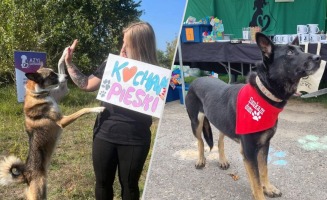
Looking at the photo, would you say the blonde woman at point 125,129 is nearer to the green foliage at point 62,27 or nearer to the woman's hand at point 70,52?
the woman's hand at point 70,52

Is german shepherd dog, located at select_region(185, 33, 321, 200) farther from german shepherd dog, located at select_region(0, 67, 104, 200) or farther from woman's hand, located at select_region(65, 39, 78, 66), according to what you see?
woman's hand, located at select_region(65, 39, 78, 66)

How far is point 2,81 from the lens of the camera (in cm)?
661

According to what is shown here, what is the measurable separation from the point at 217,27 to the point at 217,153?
266 centimetres

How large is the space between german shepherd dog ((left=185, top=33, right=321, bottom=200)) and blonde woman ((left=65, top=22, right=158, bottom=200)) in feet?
1.92

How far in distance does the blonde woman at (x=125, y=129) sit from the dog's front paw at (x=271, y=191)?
931 millimetres

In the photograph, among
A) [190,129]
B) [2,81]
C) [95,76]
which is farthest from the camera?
[2,81]

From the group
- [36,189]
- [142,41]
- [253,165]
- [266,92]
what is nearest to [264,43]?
[266,92]

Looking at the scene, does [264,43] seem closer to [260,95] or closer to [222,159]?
[260,95]

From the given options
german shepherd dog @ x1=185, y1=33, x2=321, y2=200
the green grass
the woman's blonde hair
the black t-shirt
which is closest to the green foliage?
the woman's blonde hair

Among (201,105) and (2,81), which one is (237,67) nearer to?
(201,105)

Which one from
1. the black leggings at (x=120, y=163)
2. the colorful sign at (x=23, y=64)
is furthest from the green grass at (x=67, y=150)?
the colorful sign at (x=23, y=64)

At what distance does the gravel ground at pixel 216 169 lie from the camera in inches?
106

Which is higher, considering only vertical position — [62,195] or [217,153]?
[217,153]

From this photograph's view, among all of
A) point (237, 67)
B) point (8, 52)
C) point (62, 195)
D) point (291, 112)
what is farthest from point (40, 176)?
point (8, 52)
